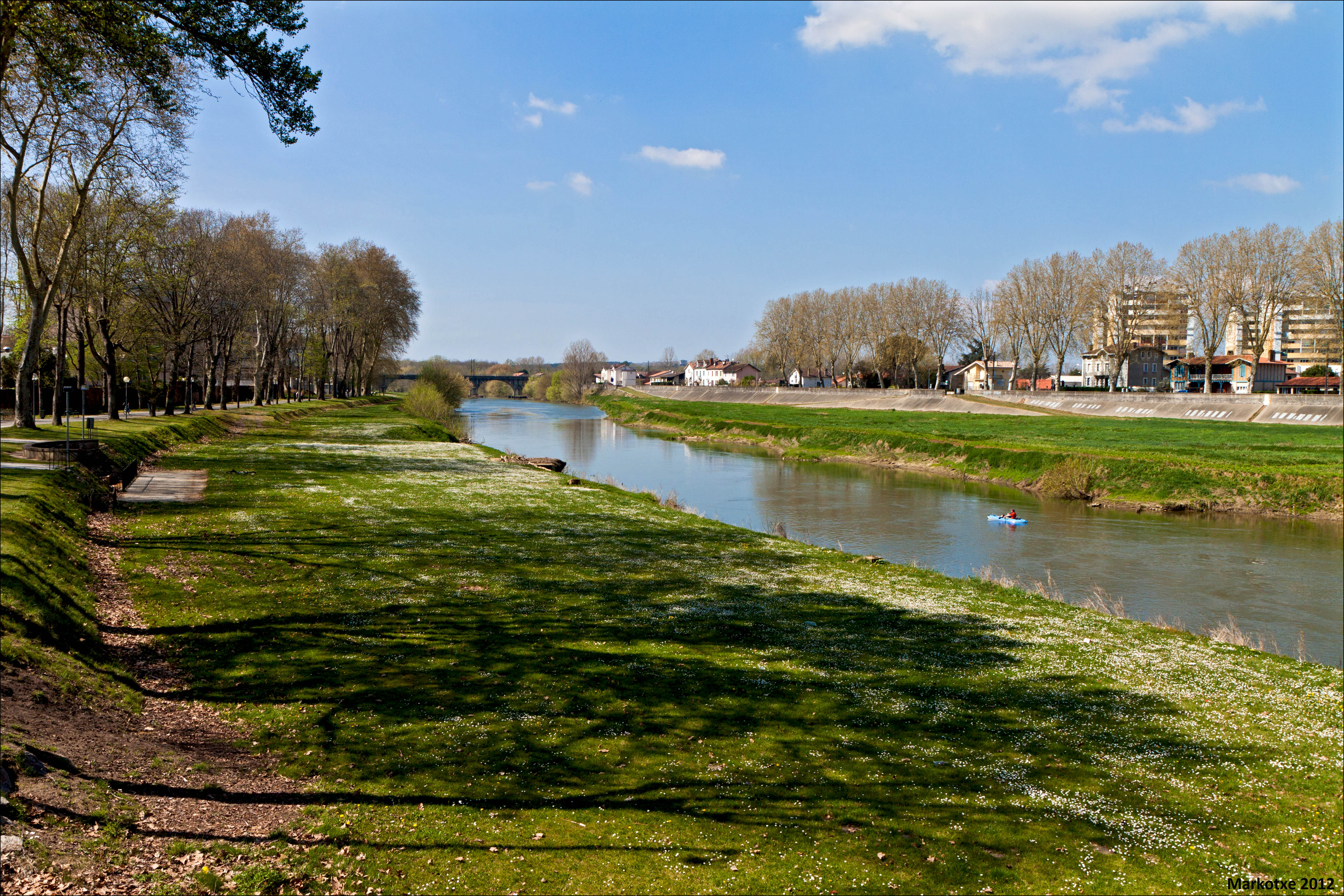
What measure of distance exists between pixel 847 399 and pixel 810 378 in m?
58.7

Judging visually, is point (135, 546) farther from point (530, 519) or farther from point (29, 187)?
point (29, 187)

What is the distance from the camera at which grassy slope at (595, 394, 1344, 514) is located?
42438mm

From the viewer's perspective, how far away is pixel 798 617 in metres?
16.7

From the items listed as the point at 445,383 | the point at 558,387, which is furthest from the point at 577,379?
the point at 445,383

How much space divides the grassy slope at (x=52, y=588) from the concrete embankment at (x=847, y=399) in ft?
283

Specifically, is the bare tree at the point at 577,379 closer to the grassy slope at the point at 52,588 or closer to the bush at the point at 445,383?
the bush at the point at 445,383

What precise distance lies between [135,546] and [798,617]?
572 inches

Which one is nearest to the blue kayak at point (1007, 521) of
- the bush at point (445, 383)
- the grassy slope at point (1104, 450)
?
the grassy slope at point (1104, 450)

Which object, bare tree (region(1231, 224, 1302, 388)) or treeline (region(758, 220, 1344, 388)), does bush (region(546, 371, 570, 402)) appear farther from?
bare tree (region(1231, 224, 1302, 388))

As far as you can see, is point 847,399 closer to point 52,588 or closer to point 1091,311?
point 1091,311

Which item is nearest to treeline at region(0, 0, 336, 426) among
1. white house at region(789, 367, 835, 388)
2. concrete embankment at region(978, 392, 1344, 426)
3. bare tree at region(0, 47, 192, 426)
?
bare tree at region(0, 47, 192, 426)

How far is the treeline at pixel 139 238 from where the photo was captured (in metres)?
13.7

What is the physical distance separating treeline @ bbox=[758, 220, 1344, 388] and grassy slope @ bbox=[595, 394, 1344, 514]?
17.6 meters

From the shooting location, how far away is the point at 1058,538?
3459cm
